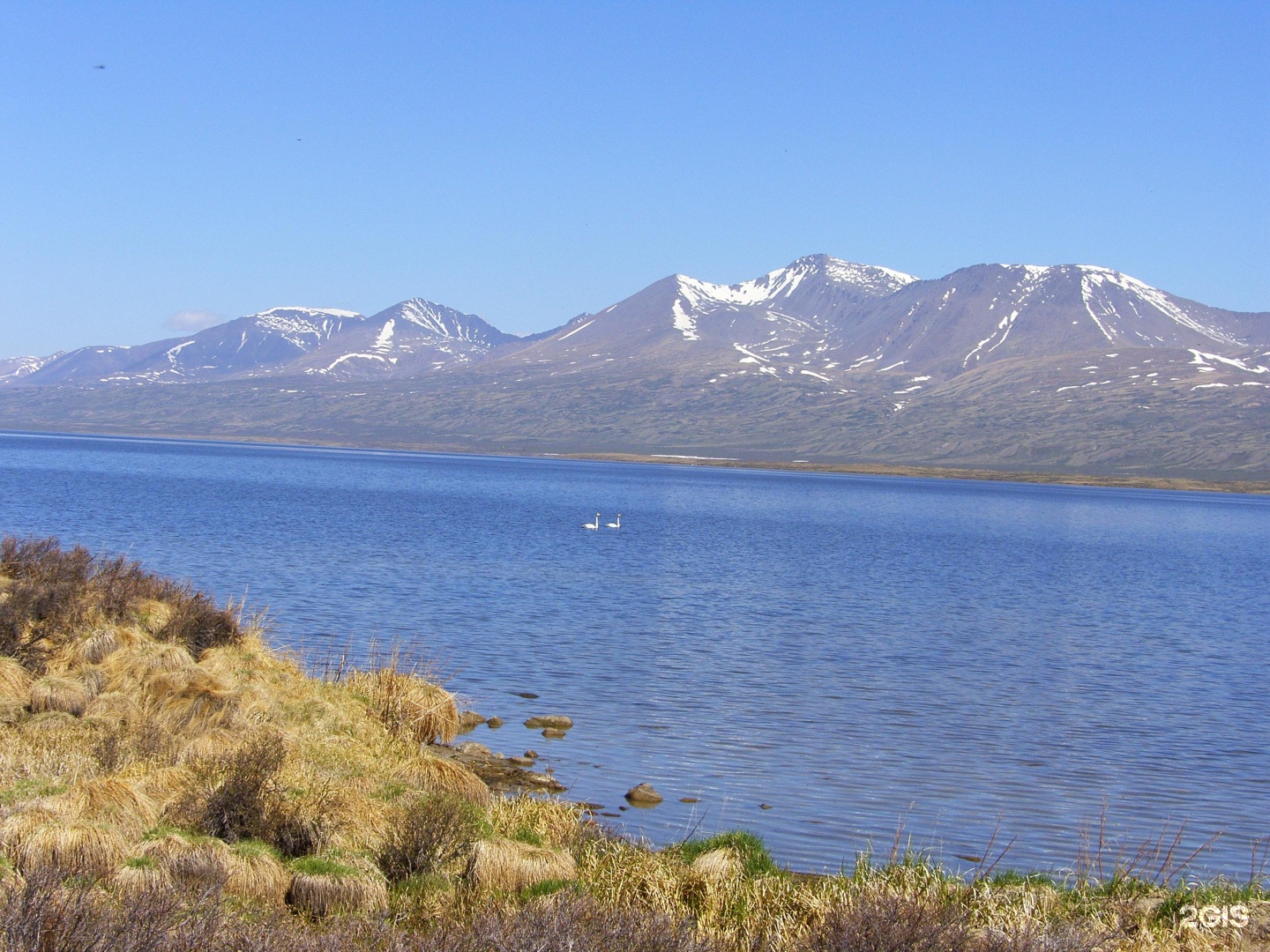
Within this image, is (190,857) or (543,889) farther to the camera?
(543,889)

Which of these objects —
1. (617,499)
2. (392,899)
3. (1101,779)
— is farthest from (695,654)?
(617,499)

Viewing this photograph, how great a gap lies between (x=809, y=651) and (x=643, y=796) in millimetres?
12422

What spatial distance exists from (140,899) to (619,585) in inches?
1206

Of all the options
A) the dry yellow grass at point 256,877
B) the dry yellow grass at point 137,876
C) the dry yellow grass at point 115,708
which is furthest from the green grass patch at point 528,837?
the dry yellow grass at point 115,708

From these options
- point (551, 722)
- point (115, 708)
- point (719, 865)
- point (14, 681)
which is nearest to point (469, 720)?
point (551, 722)

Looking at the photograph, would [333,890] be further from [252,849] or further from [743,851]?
[743,851]

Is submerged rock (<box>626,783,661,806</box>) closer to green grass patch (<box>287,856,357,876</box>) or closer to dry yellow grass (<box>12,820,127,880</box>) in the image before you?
green grass patch (<box>287,856,357,876</box>)

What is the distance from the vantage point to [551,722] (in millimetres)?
17953

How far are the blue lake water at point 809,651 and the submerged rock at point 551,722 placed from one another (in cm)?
30

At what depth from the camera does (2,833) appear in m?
7.89

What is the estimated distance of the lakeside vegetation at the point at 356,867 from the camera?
20.4 feet

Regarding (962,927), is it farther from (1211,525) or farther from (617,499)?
(1211,525)

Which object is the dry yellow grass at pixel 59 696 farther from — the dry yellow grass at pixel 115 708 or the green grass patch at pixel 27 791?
the green grass patch at pixel 27 791

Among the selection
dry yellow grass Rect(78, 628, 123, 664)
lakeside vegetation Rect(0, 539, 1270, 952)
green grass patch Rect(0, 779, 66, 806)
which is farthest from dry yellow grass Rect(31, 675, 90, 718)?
green grass patch Rect(0, 779, 66, 806)
